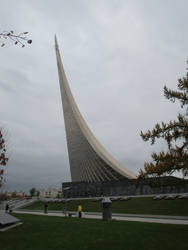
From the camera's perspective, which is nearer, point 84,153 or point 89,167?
point 89,167

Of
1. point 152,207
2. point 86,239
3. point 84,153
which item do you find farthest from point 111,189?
point 86,239

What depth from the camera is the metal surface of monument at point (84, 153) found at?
1187 inches

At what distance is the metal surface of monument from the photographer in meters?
30.1

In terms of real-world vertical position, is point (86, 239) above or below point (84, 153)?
below

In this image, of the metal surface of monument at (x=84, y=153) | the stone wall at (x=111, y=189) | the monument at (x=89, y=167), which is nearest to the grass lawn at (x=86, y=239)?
the stone wall at (x=111, y=189)

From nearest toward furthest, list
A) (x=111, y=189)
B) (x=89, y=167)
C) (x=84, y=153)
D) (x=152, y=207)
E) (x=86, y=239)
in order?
(x=86, y=239)
(x=152, y=207)
(x=111, y=189)
(x=89, y=167)
(x=84, y=153)

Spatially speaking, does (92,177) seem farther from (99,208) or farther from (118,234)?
(118,234)

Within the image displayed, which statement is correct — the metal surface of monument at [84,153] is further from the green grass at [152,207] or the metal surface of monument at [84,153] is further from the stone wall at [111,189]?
the green grass at [152,207]

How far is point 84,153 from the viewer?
33.8m

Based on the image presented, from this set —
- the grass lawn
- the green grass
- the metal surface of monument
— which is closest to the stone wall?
the metal surface of monument

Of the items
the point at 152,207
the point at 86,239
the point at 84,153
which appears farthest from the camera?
the point at 84,153

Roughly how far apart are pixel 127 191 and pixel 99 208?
263 inches

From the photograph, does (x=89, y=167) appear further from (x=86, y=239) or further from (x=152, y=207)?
(x=86, y=239)

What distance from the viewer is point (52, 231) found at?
6.82 metres
